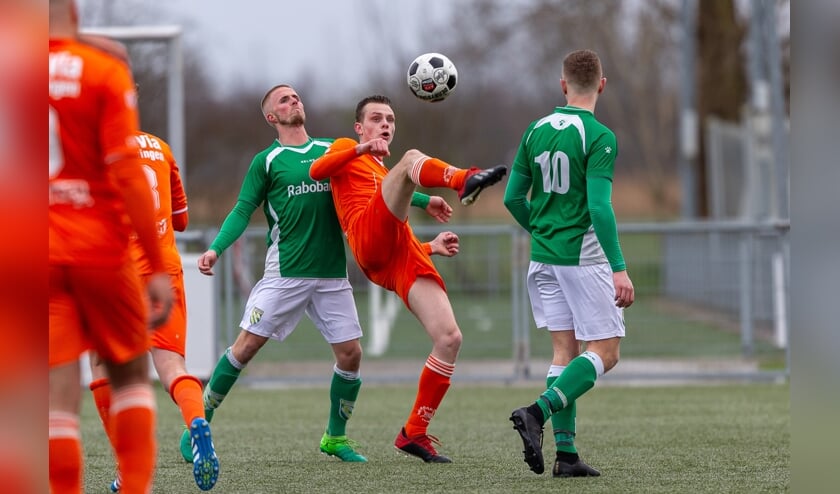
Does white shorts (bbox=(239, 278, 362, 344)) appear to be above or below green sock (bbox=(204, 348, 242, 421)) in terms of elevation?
above

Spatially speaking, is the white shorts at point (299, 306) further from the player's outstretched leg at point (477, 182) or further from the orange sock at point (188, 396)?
the player's outstretched leg at point (477, 182)

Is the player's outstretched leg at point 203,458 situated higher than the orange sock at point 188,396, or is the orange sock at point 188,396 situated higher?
the orange sock at point 188,396

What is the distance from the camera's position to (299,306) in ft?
24.5

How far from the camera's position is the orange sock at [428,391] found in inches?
275

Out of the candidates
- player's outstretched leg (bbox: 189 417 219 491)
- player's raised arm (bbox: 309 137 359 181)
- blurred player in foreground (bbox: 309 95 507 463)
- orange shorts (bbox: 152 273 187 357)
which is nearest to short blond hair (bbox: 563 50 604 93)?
blurred player in foreground (bbox: 309 95 507 463)

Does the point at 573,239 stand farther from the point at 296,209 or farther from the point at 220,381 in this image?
the point at 220,381

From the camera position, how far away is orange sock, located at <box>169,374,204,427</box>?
18.8ft

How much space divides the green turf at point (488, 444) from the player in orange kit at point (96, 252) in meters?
1.76

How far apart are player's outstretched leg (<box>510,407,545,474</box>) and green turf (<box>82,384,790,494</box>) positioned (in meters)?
0.15

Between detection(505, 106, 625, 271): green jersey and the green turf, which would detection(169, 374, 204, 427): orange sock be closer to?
the green turf

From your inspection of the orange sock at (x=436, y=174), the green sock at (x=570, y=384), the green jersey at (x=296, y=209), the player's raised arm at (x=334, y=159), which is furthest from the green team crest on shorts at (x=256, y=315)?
the green sock at (x=570, y=384)

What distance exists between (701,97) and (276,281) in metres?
24.1

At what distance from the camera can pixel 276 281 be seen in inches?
294
